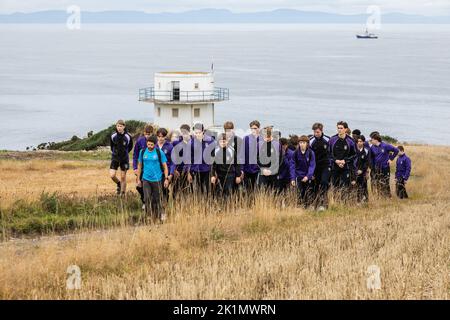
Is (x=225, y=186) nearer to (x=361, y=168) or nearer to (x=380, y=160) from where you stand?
(x=361, y=168)

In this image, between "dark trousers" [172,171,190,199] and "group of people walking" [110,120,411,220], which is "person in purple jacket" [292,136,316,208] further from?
"dark trousers" [172,171,190,199]

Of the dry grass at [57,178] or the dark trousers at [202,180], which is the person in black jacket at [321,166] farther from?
the dry grass at [57,178]

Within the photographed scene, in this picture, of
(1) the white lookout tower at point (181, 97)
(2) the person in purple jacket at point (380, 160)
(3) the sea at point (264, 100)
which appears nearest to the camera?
(2) the person in purple jacket at point (380, 160)

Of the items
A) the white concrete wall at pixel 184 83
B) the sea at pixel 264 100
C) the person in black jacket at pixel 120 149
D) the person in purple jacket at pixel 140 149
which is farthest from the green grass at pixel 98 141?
the person in purple jacket at pixel 140 149

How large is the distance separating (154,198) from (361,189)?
619 centimetres

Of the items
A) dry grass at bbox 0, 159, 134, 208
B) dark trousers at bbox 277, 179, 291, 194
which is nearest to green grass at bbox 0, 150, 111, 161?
dry grass at bbox 0, 159, 134, 208

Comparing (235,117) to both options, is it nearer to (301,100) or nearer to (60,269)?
(301,100)

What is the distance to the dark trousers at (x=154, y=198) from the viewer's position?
1321 centimetres

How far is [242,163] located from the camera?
14719 millimetres

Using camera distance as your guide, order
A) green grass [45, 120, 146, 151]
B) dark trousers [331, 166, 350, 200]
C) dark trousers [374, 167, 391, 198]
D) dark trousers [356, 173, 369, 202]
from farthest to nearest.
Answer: green grass [45, 120, 146, 151] < dark trousers [374, 167, 391, 198] < dark trousers [356, 173, 369, 202] < dark trousers [331, 166, 350, 200]

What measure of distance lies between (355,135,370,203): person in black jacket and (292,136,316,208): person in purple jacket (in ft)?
6.69

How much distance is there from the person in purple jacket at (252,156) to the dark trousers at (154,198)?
218 centimetres

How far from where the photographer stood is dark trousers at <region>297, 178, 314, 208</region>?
51.3 ft

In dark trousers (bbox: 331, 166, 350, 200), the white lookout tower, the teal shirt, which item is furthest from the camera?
the white lookout tower
